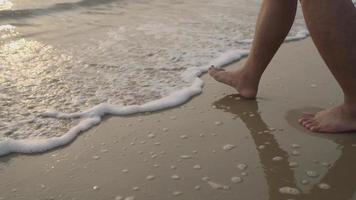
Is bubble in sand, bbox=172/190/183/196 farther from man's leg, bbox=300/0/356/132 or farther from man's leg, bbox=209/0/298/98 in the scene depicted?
man's leg, bbox=209/0/298/98

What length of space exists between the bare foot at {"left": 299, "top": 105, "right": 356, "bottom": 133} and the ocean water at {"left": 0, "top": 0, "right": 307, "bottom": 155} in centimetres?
72

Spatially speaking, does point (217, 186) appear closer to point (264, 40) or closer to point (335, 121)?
point (335, 121)

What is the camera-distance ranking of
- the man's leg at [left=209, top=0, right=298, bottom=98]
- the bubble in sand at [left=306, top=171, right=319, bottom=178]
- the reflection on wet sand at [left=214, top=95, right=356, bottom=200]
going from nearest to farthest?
1. the reflection on wet sand at [left=214, top=95, right=356, bottom=200]
2. the bubble in sand at [left=306, top=171, right=319, bottom=178]
3. the man's leg at [left=209, top=0, right=298, bottom=98]

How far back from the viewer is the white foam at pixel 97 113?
2.18 m

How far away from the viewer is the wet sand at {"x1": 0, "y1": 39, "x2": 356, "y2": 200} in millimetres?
1830

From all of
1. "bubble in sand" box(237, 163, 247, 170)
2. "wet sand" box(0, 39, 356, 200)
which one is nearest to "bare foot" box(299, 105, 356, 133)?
"wet sand" box(0, 39, 356, 200)

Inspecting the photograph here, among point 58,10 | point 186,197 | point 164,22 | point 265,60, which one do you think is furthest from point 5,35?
point 186,197

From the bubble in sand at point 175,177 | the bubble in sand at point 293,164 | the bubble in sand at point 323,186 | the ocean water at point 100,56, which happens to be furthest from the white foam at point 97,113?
the bubble in sand at point 323,186

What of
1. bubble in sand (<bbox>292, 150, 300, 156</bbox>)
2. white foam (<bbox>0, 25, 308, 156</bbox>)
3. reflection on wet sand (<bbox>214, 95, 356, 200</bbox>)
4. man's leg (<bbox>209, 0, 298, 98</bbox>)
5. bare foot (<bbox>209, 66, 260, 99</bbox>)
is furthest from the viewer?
bare foot (<bbox>209, 66, 260, 99</bbox>)

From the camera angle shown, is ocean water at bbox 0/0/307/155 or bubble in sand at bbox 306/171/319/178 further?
ocean water at bbox 0/0/307/155

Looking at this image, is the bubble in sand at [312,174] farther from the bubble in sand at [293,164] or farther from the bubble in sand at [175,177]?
the bubble in sand at [175,177]

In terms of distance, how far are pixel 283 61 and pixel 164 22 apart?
1.46 metres

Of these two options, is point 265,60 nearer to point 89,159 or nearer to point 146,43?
point 89,159

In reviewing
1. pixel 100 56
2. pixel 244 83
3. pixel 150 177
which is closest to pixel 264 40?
pixel 244 83
